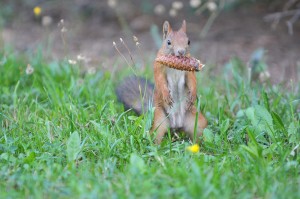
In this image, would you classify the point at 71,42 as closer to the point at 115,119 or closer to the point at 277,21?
the point at 277,21

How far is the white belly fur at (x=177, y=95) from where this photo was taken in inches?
173

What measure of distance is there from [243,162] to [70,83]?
224 cm

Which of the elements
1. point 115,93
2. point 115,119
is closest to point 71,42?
point 115,93

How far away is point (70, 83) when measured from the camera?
540cm

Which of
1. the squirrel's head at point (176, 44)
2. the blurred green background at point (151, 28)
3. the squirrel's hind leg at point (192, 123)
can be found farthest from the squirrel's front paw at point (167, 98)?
the blurred green background at point (151, 28)

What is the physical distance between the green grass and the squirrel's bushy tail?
0.36ft

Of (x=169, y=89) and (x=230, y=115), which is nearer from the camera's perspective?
(x=169, y=89)

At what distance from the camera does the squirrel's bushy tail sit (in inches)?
184

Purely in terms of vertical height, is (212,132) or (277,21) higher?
(277,21)

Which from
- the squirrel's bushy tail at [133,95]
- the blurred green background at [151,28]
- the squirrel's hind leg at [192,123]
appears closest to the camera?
the squirrel's hind leg at [192,123]

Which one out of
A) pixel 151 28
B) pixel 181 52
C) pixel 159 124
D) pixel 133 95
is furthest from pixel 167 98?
pixel 151 28

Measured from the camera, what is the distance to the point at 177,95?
14.5 ft

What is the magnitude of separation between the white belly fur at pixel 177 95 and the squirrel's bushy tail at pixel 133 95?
0.23 m

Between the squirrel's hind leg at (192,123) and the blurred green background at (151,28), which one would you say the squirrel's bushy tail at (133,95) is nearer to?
the squirrel's hind leg at (192,123)
